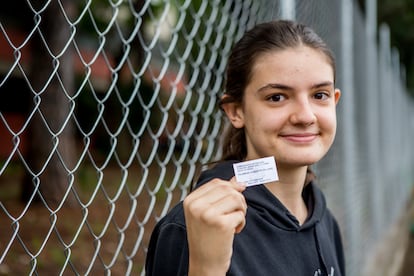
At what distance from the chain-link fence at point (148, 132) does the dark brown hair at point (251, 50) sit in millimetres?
284

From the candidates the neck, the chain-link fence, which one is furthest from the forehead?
the chain-link fence

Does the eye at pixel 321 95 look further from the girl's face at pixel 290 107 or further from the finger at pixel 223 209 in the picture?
the finger at pixel 223 209

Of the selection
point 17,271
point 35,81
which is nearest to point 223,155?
point 17,271

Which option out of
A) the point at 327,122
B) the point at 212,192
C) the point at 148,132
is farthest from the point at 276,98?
the point at 148,132

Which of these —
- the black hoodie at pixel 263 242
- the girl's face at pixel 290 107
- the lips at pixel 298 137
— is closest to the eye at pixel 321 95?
the girl's face at pixel 290 107

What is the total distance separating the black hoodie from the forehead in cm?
26

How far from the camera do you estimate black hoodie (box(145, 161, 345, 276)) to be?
1.39 m

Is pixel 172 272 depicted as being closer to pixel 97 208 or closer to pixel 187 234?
pixel 187 234

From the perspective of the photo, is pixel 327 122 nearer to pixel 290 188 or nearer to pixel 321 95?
pixel 321 95

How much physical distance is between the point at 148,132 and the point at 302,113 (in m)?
2.82

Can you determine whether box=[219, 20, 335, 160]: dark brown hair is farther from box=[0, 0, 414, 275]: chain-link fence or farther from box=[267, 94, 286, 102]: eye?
box=[0, 0, 414, 275]: chain-link fence

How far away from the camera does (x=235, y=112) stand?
1.69 m

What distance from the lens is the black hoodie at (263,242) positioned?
4.55 feet

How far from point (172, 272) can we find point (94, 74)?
57.6 feet
